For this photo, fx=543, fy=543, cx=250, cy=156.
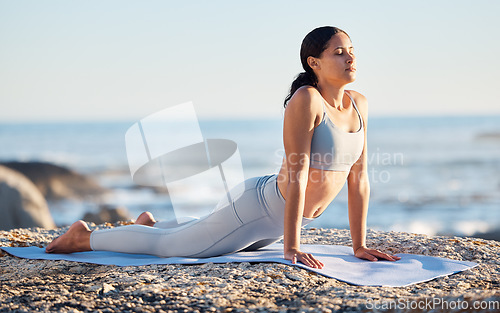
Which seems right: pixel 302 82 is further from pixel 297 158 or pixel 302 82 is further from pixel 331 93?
pixel 297 158

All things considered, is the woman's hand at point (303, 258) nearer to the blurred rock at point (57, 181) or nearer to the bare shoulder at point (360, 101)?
the bare shoulder at point (360, 101)

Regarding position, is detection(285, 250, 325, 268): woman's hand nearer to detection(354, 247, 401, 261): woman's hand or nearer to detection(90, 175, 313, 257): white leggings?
detection(90, 175, 313, 257): white leggings

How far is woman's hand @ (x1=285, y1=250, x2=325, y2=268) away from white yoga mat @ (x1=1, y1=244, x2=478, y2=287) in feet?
0.12

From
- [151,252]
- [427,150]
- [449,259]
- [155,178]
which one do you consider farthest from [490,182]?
[151,252]

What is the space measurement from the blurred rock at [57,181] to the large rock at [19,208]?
22.5 ft

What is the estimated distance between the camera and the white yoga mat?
129 inches

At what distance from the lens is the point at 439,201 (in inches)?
556

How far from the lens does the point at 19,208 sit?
27.5ft

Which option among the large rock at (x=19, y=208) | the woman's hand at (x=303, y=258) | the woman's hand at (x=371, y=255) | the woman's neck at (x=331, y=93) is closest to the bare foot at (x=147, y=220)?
the woman's hand at (x=303, y=258)

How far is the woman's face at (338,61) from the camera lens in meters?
3.45

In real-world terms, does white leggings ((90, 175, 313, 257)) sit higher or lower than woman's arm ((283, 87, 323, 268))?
lower

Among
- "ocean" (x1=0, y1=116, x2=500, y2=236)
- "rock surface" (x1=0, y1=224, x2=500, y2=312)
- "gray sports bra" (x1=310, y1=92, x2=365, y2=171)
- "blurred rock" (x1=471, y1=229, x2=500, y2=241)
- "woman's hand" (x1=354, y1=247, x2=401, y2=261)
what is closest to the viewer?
"rock surface" (x1=0, y1=224, x2=500, y2=312)

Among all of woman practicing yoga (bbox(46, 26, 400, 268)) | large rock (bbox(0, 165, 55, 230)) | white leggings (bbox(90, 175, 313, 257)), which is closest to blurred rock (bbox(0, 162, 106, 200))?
large rock (bbox(0, 165, 55, 230))

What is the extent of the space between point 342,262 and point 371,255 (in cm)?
28
